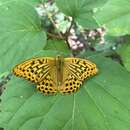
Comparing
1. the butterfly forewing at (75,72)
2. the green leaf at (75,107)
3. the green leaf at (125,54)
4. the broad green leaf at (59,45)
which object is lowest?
the green leaf at (75,107)

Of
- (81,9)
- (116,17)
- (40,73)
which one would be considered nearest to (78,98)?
(40,73)

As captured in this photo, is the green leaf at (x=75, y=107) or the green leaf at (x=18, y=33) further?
the green leaf at (x=18, y=33)

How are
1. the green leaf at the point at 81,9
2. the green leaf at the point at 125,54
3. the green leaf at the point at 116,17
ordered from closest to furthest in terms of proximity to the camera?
the green leaf at the point at 116,17 → the green leaf at the point at 125,54 → the green leaf at the point at 81,9

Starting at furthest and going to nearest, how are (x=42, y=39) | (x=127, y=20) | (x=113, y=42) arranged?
(x=113, y=42) → (x=42, y=39) → (x=127, y=20)

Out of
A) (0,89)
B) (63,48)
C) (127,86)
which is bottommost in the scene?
(0,89)

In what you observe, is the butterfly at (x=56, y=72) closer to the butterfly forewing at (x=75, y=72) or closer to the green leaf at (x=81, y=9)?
the butterfly forewing at (x=75, y=72)

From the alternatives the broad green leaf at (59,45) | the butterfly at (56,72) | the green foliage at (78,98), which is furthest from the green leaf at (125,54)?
the broad green leaf at (59,45)

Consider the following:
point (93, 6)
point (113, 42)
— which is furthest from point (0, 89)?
point (93, 6)

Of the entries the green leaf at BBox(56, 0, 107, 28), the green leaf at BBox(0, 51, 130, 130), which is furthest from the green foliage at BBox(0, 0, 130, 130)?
the green leaf at BBox(56, 0, 107, 28)

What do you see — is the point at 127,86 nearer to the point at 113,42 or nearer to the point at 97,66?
the point at 97,66
